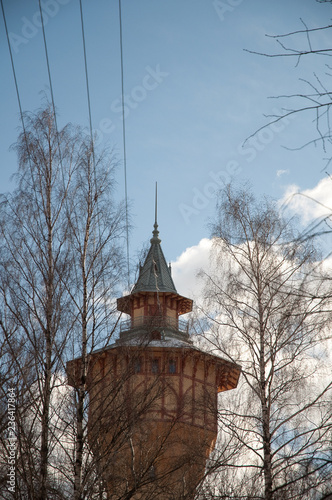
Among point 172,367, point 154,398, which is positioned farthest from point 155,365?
point 154,398

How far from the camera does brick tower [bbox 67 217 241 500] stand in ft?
36.7

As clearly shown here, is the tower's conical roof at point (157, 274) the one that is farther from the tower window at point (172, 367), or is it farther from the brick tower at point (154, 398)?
the tower window at point (172, 367)

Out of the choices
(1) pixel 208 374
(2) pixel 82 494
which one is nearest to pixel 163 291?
(1) pixel 208 374

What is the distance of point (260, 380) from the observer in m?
13.9

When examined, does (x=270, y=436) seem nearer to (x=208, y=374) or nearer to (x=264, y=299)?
(x=264, y=299)

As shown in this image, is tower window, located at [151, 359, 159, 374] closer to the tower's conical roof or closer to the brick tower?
the brick tower

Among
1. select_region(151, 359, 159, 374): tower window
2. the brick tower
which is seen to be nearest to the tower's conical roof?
the brick tower

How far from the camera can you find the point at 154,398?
1107 centimetres

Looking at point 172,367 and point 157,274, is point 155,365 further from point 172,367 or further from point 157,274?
point 157,274

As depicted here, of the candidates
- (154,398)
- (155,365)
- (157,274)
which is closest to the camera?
(154,398)

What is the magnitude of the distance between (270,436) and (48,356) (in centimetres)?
521

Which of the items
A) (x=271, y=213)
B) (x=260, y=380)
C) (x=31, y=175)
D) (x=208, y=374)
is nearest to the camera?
(x=31, y=175)

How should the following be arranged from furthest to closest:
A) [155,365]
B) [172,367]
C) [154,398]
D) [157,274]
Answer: [157,274]
[155,365]
[172,367]
[154,398]

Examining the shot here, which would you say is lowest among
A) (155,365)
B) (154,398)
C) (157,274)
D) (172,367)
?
(154,398)
